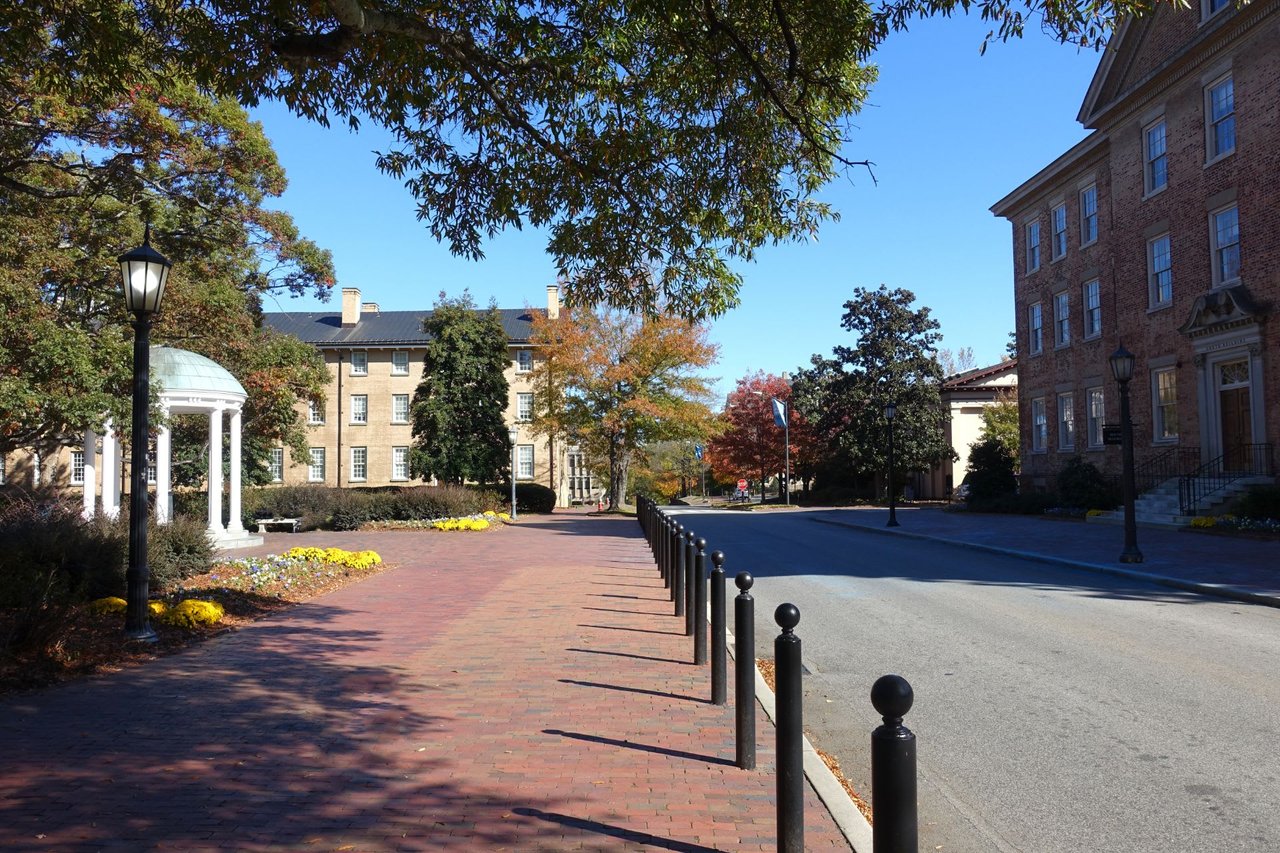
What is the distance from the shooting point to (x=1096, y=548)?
18.0 m

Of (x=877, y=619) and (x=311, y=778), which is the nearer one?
(x=311, y=778)

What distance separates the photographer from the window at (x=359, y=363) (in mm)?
57969

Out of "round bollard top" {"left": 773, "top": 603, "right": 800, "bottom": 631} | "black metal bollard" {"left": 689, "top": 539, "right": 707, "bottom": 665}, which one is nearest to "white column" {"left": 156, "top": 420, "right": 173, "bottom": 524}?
"black metal bollard" {"left": 689, "top": 539, "right": 707, "bottom": 665}

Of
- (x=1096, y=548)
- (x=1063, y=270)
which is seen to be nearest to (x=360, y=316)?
(x=1063, y=270)

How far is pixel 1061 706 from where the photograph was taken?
6586 mm

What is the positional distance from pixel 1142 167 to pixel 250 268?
2462 cm

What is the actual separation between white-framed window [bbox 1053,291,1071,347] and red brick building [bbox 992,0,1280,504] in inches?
2.6

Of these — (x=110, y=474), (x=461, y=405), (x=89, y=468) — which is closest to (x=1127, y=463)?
(x=110, y=474)

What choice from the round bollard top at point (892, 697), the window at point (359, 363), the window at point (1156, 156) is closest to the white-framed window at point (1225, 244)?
the window at point (1156, 156)

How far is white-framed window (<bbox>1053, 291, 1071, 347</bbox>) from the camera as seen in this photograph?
31897 mm

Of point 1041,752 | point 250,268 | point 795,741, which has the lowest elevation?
point 1041,752

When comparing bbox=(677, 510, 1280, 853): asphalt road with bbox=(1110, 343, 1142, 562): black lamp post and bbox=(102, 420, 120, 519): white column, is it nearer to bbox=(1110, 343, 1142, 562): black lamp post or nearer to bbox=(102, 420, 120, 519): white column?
bbox=(1110, 343, 1142, 562): black lamp post

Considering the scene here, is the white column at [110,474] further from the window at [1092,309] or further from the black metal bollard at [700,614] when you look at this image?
the window at [1092,309]

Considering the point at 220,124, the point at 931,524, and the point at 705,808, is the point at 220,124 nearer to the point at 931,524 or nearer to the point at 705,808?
the point at 705,808
